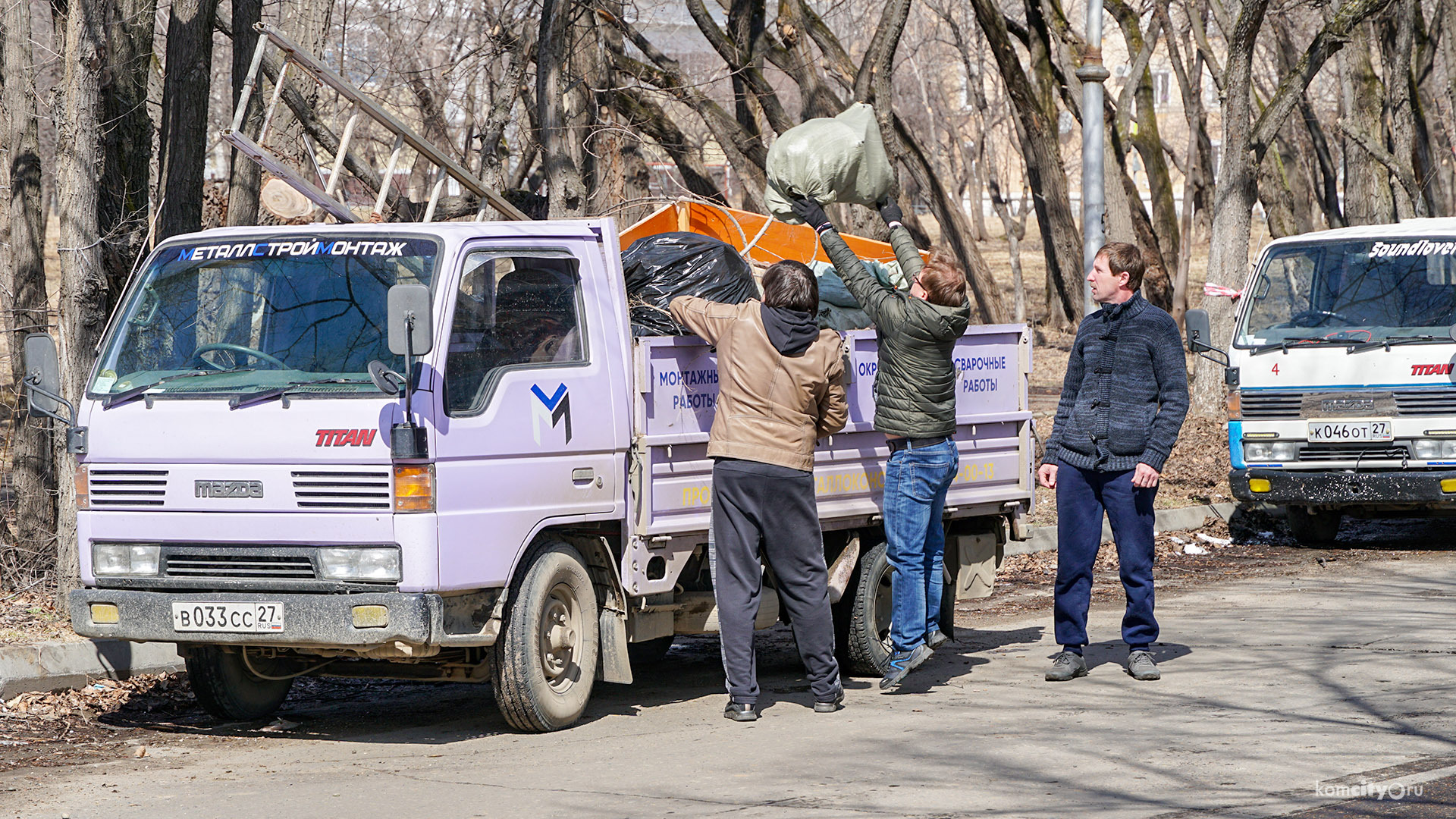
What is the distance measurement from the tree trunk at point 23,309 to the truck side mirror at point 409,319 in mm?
4362

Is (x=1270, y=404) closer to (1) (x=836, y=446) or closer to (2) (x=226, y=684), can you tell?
(1) (x=836, y=446)

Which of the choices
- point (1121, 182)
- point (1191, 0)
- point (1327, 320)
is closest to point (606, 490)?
point (1327, 320)

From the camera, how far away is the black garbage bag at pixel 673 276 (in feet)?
25.2

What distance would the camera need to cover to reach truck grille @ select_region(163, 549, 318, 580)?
6516mm

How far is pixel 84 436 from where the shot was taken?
267 inches

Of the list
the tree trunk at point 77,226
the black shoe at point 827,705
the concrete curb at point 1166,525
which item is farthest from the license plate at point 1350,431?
the tree trunk at point 77,226

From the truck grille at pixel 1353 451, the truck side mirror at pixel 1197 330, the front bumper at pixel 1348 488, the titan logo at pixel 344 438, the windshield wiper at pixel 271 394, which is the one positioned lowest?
the front bumper at pixel 1348 488

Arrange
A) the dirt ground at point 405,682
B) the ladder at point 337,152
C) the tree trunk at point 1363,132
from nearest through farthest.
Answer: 1. the dirt ground at point 405,682
2. the ladder at point 337,152
3. the tree trunk at point 1363,132

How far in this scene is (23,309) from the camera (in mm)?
9758

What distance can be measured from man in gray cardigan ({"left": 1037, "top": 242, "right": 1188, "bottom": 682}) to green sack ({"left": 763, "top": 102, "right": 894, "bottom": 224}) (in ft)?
4.32

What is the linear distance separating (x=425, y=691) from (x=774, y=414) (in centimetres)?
263

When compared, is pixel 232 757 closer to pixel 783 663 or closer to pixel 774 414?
pixel 774 414

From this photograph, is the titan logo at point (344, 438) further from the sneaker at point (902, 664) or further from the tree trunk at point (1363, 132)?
the tree trunk at point (1363, 132)

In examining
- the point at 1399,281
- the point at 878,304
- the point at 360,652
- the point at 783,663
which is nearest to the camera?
the point at 360,652
